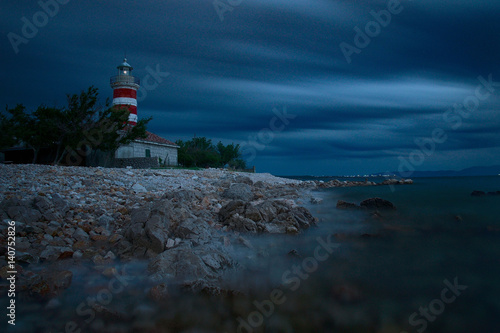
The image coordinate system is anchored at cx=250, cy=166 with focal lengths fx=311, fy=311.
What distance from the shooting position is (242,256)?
6.73 m

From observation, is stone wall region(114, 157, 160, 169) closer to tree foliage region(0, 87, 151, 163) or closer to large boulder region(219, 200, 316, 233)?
tree foliage region(0, 87, 151, 163)

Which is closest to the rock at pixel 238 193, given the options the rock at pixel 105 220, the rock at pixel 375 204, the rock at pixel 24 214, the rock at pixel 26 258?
the rock at pixel 375 204

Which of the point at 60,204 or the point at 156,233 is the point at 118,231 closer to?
the point at 156,233

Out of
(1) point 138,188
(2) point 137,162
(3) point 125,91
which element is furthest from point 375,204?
(3) point 125,91

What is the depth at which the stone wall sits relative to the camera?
27734 millimetres

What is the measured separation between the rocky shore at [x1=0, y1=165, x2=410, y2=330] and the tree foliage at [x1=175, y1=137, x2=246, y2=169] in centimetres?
3280

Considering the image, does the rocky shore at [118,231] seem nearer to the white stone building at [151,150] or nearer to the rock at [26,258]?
the rock at [26,258]

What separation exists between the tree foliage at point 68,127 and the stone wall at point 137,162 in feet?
11.3

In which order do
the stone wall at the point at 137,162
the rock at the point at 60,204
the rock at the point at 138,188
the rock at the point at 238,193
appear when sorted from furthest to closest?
1. the stone wall at the point at 137,162
2. the rock at the point at 238,193
3. the rock at the point at 138,188
4. the rock at the point at 60,204

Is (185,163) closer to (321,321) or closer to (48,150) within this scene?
(48,150)

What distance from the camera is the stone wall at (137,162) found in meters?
27.7

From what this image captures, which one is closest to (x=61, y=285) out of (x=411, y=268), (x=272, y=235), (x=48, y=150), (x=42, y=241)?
(x=42, y=241)

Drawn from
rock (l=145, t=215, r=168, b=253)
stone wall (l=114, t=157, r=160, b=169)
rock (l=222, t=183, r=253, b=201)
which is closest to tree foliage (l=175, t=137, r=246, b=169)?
stone wall (l=114, t=157, r=160, b=169)

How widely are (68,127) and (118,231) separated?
1947 cm
